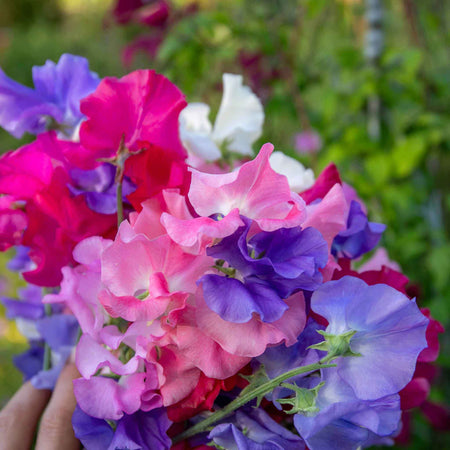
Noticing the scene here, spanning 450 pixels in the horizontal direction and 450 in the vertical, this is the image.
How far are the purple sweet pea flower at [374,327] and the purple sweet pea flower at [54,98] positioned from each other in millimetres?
338

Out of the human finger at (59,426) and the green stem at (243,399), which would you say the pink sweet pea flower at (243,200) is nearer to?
the green stem at (243,399)

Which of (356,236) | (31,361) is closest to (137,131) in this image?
(356,236)

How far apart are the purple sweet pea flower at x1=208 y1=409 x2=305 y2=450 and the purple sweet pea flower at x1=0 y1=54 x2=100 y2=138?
347 millimetres

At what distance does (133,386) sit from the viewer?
47 cm

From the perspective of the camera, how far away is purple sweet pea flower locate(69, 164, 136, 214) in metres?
0.52

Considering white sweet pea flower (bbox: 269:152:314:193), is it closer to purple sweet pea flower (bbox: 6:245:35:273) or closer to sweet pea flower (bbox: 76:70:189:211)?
sweet pea flower (bbox: 76:70:189:211)

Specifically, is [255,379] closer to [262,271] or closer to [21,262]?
[262,271]

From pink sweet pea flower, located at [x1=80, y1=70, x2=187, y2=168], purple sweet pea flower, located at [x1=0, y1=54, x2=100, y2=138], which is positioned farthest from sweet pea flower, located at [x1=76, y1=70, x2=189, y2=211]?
purple sweet pea flower, located at [x1=0, y1=54, x2=100, y2=138]

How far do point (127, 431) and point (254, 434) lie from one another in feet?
0.34

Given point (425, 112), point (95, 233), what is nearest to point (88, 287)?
point (95, 233)

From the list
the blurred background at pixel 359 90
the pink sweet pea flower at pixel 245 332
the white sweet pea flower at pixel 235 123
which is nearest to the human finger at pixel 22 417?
the pink sweet pea flower at pixel 245 332

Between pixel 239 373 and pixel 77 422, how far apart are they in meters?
0.14

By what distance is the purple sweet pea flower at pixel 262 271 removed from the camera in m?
0.41

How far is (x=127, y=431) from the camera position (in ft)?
1.56
